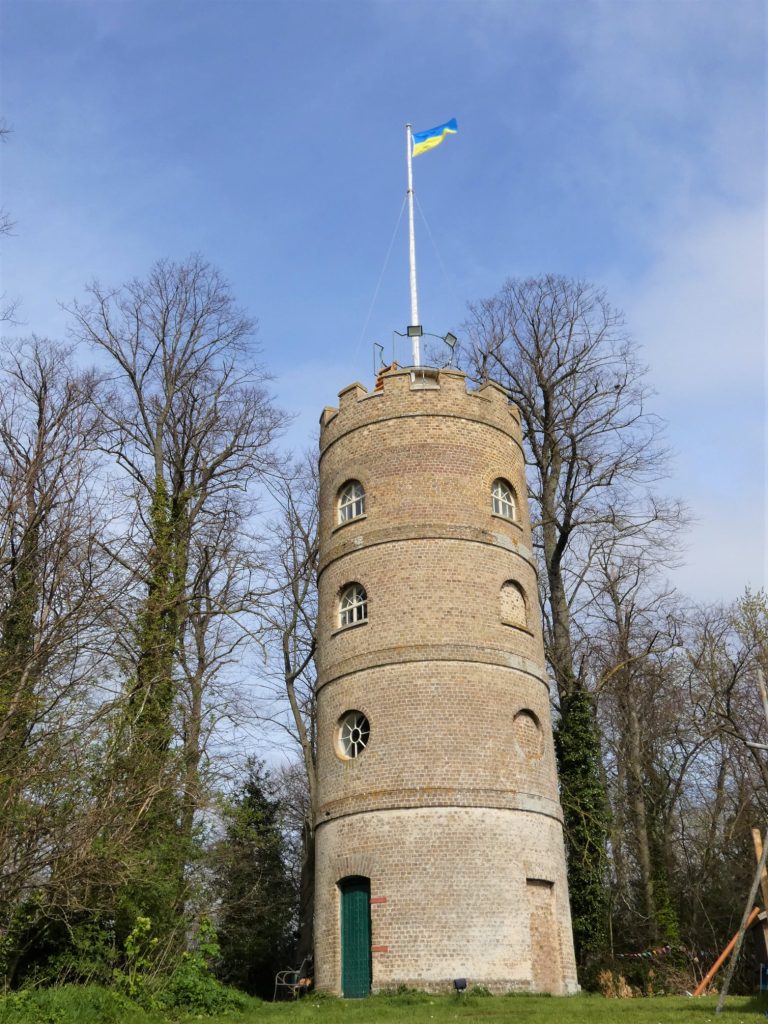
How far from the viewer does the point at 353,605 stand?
763 inches

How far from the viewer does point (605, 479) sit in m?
26.7

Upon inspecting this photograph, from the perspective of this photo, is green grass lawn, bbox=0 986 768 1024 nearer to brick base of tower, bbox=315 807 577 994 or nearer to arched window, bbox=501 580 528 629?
brick base of tower, bbox=315 807 577 994

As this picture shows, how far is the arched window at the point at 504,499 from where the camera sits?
20234 millimetres

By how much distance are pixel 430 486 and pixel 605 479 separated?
8987 mm

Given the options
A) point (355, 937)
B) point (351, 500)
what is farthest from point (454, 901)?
point (351, 500)

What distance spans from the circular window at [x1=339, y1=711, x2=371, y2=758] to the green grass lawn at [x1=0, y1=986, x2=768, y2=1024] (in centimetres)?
424

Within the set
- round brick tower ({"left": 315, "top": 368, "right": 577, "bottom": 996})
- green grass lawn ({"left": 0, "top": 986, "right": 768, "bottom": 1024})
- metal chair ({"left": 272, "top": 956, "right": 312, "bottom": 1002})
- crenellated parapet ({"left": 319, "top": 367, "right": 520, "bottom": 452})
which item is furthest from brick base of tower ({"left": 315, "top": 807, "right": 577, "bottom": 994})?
crenellated parapet ({"left": 319, "top": 367, "right": 520, "bottom": 452})

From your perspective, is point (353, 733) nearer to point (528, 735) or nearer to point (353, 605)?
point (353, 605)

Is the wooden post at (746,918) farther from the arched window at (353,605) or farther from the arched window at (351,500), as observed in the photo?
the arched window at (351,500)

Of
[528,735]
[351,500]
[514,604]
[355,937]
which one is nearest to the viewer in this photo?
[355,937]

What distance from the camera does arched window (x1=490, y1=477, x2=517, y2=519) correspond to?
20.2 m

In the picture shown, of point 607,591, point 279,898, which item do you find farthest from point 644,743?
point 279,898

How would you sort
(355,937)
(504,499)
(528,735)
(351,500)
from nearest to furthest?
(355,937) → (528,735) → (351,500) → (504,499)

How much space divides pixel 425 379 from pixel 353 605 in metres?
5.11
